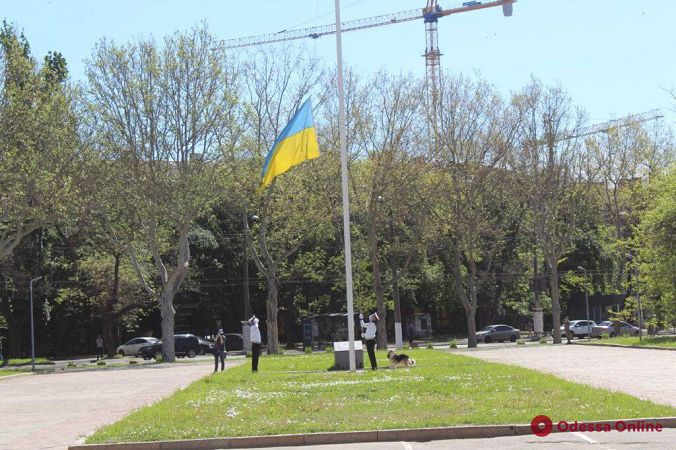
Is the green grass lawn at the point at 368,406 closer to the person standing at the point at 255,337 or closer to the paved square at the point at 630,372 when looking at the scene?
the paved square at the point at 630,372

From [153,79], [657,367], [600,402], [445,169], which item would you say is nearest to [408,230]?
[445,169]

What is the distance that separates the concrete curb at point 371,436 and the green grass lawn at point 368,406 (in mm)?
298

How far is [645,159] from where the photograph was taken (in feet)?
202

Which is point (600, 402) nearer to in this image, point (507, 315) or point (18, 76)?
point (18, 76)

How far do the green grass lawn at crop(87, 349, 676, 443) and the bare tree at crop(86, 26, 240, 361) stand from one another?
2472cm

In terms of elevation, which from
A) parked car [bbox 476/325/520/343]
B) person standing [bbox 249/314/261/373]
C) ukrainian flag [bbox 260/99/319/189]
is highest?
ukrainian flag [bbox 260/99/319/189]

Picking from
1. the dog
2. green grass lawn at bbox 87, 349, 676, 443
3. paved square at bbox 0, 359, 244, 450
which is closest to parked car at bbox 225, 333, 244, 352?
paved square at bbox 0, 359, 244, 450

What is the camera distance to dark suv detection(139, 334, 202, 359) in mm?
59500

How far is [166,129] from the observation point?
46562mm

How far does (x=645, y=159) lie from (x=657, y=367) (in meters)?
38.9

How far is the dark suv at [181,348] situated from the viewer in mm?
59500

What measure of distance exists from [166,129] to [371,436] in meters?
35.7

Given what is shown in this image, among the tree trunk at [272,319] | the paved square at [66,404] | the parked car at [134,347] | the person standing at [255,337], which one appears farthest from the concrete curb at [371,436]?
the parked car at [134,347]

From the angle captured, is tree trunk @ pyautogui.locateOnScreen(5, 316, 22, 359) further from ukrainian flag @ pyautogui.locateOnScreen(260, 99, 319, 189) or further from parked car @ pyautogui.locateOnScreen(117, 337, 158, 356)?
ukrainian flag @ pyautogui.locateOnScreen(260, 99, 319, 189)
